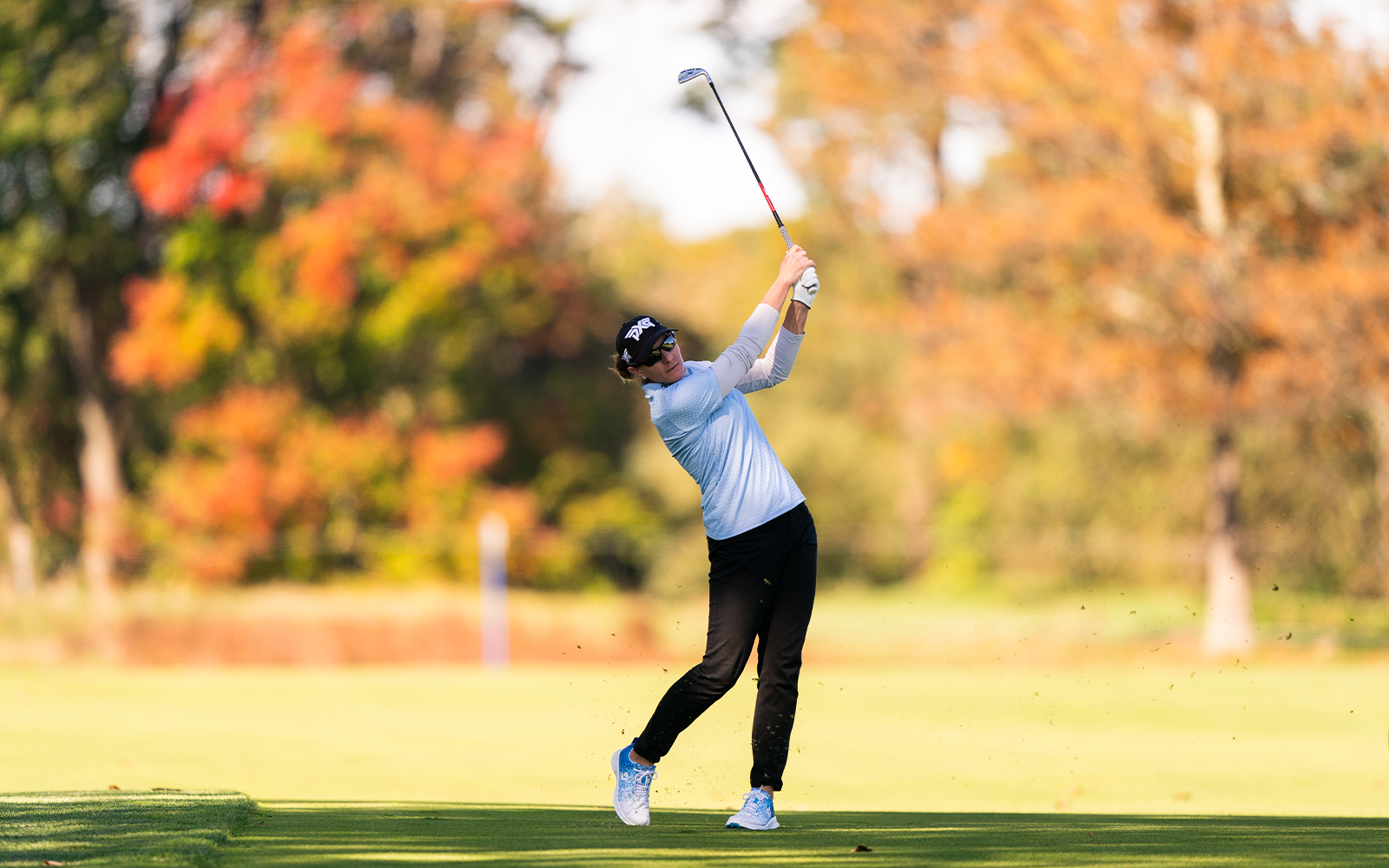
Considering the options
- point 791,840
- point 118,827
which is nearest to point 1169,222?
point 791,840

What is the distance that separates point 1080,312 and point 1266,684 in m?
8.56

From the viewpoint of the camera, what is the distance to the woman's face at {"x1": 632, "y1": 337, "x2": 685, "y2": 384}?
20.2 feet

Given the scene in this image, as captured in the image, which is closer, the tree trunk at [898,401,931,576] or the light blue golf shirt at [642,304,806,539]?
the light blue golf shirt at [642,304,806,539]

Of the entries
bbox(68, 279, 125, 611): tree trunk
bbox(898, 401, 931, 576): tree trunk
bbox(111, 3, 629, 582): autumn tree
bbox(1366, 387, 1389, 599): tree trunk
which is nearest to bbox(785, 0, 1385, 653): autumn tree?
bbox(1366, 387, 1389, 599): tree trunk

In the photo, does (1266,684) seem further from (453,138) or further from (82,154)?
(82,154)

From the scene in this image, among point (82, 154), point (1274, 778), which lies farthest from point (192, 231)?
point (1274, 778)

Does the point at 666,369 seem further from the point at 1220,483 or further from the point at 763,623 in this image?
the point at 1220,483

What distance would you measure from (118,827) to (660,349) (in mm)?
2472

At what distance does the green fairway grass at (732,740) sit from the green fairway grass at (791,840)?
3.72 feet

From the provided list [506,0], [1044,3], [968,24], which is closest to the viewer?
[1044,3]

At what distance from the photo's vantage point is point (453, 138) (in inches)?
1174

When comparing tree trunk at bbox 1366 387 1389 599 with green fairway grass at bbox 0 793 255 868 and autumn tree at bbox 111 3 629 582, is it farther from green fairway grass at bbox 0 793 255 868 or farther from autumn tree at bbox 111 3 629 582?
green fairway grass at bbox 0 793 255 868

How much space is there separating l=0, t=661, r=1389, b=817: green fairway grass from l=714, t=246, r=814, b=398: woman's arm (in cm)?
259

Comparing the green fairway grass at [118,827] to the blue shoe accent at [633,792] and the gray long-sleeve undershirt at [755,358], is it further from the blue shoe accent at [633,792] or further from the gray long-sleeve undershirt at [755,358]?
the gray long-sleeve undershirt at [755,358]
